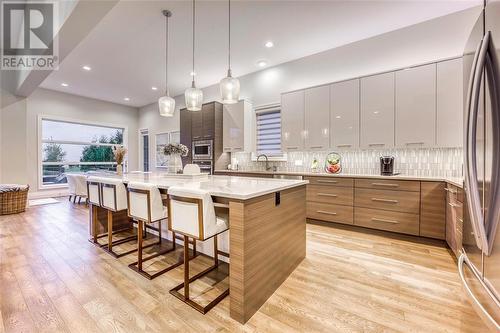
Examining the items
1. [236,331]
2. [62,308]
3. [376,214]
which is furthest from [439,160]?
[62,308]

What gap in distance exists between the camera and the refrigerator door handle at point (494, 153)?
2.80ft

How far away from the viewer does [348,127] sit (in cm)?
340

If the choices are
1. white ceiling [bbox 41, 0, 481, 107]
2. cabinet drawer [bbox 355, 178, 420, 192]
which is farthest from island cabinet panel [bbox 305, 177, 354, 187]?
white ceiling [bbox 41, 0, 481, 107]

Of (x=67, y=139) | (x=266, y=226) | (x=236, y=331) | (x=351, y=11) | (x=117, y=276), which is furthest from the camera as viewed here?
(x=67, y=139)

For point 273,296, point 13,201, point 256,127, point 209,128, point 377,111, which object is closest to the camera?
point 273,296

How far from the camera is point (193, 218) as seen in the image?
1542 millimetres

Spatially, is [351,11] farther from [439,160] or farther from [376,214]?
[376,214]

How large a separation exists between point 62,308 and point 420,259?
3.33m

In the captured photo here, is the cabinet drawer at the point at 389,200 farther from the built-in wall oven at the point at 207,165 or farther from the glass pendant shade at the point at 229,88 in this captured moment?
the built-in wall oven at the point at 207,165

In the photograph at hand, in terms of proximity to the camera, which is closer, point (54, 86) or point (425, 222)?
point (425, 222)

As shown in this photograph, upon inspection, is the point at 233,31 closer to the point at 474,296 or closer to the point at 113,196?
the point at 113,196

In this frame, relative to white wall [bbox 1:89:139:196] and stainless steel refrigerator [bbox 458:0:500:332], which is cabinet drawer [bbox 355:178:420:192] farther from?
white wall [bbox 1:89:139:196]

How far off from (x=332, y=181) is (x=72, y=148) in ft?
25.3

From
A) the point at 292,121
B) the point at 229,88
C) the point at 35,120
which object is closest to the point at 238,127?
the point at 292,121
